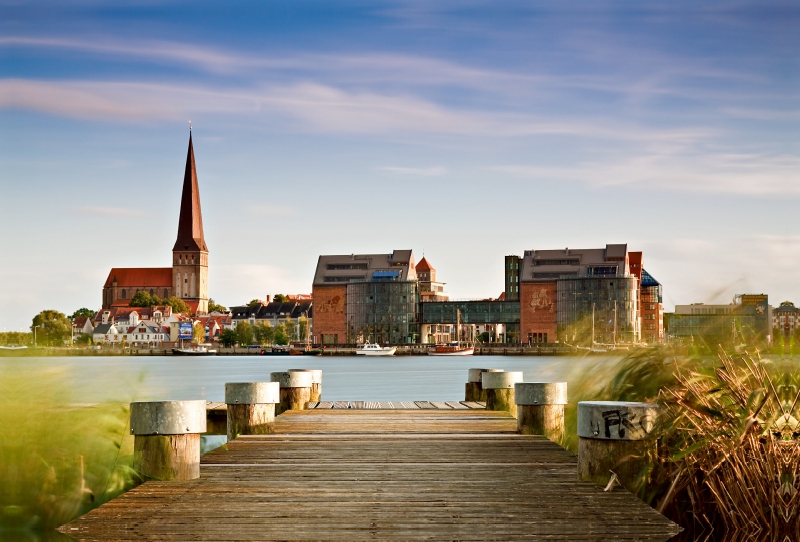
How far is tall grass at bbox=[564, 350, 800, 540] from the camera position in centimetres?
516

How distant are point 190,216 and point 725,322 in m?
176

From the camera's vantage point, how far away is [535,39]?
15.5m

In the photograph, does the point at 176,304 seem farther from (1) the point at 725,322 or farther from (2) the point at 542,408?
(1) the point at 725,322

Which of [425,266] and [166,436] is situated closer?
[166,436]

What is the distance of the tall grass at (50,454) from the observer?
586 centimetres

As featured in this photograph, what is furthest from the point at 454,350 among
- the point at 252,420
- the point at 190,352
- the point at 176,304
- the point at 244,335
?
the point at 252,420

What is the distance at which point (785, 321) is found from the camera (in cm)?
704

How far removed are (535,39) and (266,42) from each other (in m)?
4.51

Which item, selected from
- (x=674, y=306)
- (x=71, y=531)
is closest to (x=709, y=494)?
(x=674, y=306)

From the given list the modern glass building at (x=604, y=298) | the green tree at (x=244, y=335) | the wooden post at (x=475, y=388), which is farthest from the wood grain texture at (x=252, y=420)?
the green tree at (x=244, y=335)

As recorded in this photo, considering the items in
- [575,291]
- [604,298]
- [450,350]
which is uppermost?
[575,291]

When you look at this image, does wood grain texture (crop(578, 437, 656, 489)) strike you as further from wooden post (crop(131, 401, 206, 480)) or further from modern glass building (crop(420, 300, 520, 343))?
modern glass building (crop(420, 300, 520, 343))

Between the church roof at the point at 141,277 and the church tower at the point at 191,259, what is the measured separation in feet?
10.6

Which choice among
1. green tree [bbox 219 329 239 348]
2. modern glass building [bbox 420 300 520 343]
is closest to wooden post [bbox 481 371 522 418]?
modern glass building [bbox 420 300 520 343]
